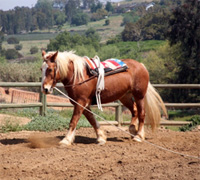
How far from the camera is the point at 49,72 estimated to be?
6.62 meters

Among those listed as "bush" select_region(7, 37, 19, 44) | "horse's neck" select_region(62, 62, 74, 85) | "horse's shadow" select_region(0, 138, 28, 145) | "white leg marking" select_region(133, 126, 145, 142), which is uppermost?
"horse's neck" select_region(62, 62, 74, 85)

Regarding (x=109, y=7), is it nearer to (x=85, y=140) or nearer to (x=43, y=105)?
(x=43, y=105)

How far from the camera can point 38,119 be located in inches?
359

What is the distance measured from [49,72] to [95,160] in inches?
71.6

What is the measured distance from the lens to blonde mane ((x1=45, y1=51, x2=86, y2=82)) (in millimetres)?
6762

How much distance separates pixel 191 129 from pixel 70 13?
150 meters

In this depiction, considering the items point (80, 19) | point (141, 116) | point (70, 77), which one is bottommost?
point (80, 19)

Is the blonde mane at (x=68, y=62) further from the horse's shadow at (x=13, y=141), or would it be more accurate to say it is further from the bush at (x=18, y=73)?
the bush at (x=18, y=73)

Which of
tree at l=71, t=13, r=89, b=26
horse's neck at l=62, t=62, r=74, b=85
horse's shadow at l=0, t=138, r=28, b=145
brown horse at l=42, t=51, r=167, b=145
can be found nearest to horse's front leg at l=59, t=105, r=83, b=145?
brown horse at l=42, t=51, r=167, b=145

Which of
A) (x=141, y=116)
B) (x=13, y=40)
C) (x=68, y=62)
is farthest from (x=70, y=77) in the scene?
(x=13, y=40)

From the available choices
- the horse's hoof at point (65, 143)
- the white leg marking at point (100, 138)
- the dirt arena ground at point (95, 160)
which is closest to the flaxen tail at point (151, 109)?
the dirt arena ground at point (95, 160)

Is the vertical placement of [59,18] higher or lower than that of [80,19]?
higher

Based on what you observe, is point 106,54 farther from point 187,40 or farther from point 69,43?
point 187,40

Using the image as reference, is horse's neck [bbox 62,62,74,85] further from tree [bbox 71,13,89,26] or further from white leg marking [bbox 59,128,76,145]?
tree [bbox 71,13,89,26]
